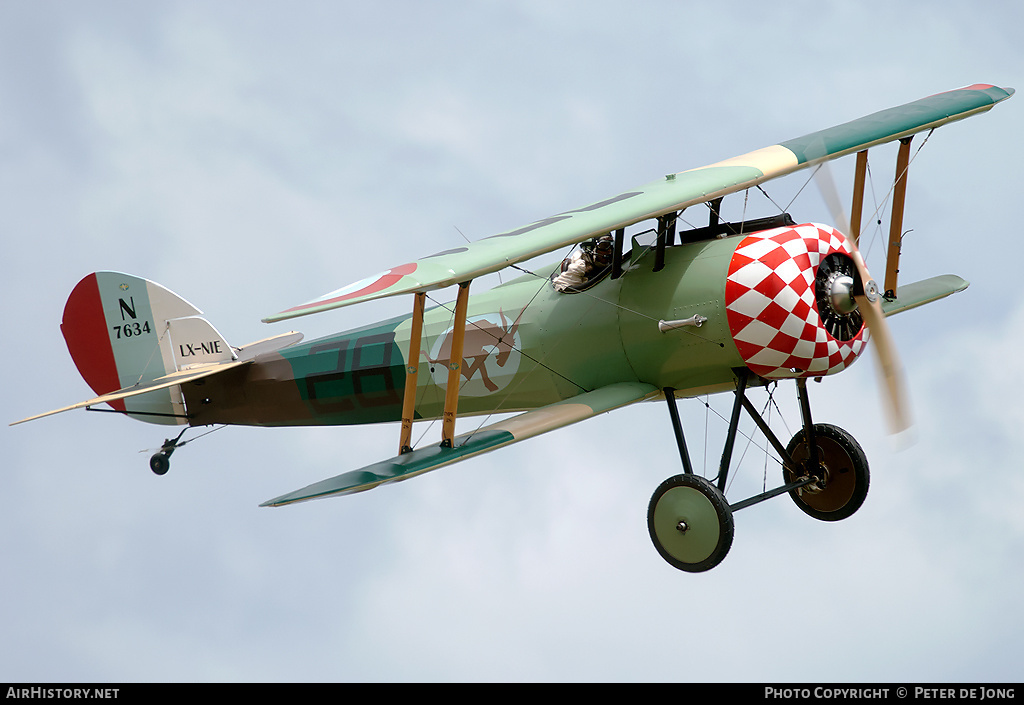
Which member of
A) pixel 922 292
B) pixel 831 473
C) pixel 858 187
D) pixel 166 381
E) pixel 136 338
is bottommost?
pixel 831 473

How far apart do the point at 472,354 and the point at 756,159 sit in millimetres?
2914

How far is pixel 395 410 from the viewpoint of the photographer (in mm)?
10898

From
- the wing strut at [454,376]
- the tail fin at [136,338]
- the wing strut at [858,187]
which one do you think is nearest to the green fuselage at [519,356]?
the tail fin at [136,338]

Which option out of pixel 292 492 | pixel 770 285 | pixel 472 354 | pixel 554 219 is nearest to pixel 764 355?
pixel 770 285

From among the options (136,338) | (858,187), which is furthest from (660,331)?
(136,338)

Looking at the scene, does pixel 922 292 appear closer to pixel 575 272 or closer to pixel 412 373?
pixel 575 272

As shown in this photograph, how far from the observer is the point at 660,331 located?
8.84 metres

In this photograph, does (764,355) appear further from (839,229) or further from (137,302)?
(137,302)

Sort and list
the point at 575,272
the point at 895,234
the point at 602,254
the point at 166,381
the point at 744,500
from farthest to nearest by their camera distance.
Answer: the point at 166,381 < the point at 895,234 < the point at 575,272 < the point at 602,254 < the point at 744,500

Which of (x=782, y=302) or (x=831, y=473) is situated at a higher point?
(x=782, y=302)

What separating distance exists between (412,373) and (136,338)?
4.39 metres

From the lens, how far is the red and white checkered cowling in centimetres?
834

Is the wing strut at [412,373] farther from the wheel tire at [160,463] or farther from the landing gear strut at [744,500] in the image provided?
the wheel tire at [160,463]

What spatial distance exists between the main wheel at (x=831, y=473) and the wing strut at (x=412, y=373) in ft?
10.5
